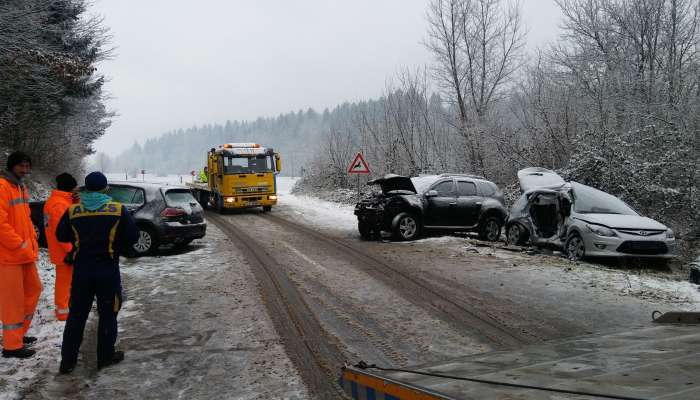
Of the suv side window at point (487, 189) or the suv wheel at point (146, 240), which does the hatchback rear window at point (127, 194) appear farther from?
the suv side window at point (487, 189)

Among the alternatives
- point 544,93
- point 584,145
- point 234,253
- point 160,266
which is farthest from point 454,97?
point 160,266

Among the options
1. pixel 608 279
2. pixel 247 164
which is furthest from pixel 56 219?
pixel 247 164

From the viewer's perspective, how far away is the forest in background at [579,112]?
46.5 feet

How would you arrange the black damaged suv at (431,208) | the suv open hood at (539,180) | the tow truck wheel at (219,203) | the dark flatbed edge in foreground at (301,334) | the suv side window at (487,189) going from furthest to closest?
the tow truck wheel at (219,203) → the suv side window at (487,189) → the black damaged suv at (431,208) → the suv open hood at (539,180) → the dark flatbed edge in foreground at (301,334)

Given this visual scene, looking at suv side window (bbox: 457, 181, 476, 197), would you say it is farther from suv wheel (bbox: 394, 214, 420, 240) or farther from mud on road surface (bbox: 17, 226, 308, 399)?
mud on road surface (bbox: 17, 226, 308, 399)

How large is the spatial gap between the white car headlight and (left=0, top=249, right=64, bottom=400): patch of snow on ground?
9.35 meters

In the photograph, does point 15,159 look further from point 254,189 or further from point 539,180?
point 254,189

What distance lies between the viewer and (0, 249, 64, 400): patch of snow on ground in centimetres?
412

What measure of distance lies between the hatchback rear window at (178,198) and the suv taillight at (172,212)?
0.37 ft

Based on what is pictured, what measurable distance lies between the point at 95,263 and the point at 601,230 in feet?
29.8

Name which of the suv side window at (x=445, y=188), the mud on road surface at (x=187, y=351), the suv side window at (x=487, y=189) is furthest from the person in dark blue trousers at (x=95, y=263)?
the suv side window at (x=487, y=189)

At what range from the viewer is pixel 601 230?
962 cm

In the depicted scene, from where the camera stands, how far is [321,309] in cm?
644

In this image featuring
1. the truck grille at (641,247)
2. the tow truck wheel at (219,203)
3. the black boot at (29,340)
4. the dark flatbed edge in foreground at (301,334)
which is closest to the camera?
the dark flatbed edge in foreground at (301,334)
